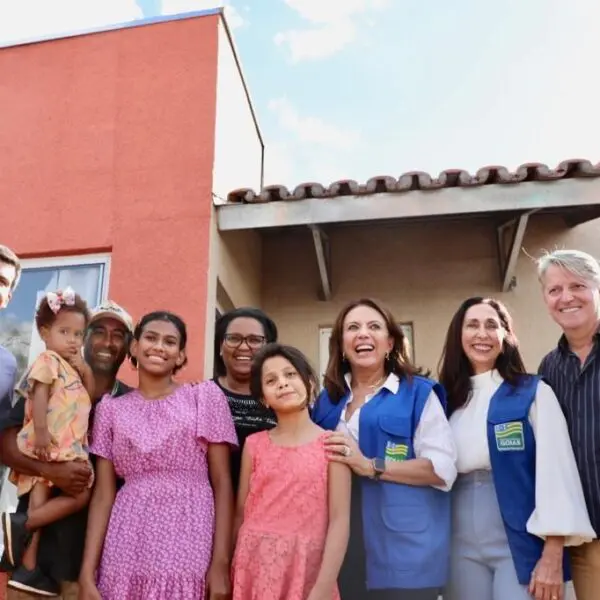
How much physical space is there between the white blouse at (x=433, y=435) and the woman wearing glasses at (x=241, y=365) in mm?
418

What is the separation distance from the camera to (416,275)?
236 inches

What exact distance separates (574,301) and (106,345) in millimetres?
2012

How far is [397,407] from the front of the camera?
2.57 m

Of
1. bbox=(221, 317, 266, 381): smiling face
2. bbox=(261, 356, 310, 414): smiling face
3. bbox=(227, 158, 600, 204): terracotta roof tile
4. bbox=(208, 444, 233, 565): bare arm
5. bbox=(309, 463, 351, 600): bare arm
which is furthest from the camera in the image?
bbox=(227, 158, 600, 204): terracotta roof tile

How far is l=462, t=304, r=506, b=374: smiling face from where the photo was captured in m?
2.77

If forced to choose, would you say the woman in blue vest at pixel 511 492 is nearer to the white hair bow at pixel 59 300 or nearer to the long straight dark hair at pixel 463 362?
the long straight dark hair at pixel 463 362

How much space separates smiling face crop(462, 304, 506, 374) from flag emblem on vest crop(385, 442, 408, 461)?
1.70 feet

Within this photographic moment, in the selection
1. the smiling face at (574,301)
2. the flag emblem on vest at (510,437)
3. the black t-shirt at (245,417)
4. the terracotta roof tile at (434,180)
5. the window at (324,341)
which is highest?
the terracotta roof tile at (434,180)

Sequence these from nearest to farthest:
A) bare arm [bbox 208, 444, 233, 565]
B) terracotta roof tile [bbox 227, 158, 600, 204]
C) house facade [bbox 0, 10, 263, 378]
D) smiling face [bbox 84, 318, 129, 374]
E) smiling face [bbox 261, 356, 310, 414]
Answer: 1. bare arm [bbox 208, 444, 233, 565]
2. smiling face [bbox 261, 356, 310, 414]
3. smiling face [bbox 84, 318, 129, 374]
4. terracotta roof tile [bbox 227, 158, 600, 204]
5. house facade [bbox 0, 10, 263, 378]

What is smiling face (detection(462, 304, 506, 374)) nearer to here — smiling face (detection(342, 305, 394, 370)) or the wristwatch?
smiling face (detection(342, 305, 394, 370))

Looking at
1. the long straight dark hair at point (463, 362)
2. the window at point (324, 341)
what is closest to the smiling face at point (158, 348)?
the long straight dark hair at point (463, 362)

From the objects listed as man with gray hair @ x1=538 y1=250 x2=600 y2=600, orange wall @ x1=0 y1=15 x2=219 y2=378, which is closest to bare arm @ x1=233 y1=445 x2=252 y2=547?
man with gray hair @ x1=538 y1=250 x2=600 y2=600

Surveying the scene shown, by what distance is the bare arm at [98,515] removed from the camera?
2434 mm

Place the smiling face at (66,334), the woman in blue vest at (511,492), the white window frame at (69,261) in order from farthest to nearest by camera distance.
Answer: the white window frame at (69,261)
the smiling face at (66,334)
the woman in blue vest at (511,492)
